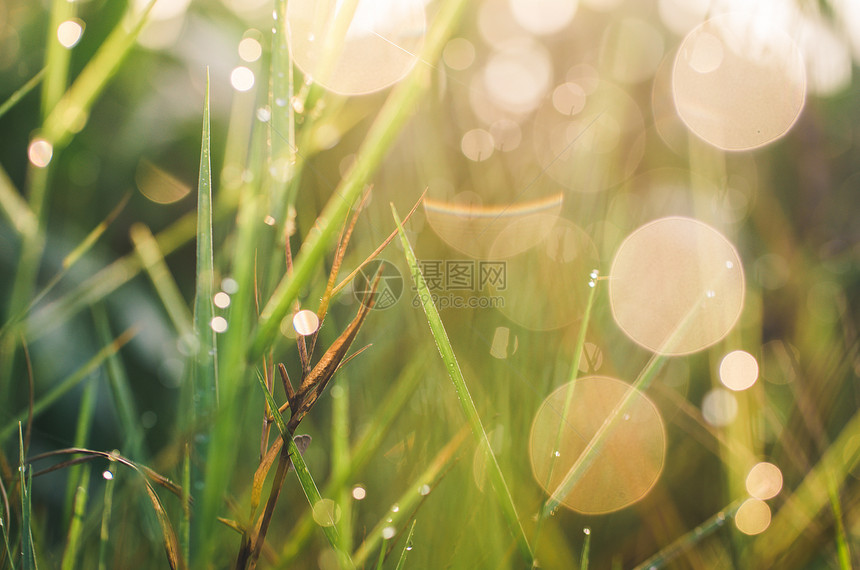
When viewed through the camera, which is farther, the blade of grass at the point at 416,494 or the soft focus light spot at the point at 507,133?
the soft focus light spot at the point at 507,133

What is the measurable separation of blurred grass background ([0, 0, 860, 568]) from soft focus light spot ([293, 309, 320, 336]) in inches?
1.0

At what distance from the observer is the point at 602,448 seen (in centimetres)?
45

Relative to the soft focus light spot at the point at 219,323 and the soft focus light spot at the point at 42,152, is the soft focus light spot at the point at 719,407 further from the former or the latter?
the soft focus light spot at the point at 42,152

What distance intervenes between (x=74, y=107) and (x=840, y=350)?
30.3 inches

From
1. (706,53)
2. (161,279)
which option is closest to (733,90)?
(706,53)

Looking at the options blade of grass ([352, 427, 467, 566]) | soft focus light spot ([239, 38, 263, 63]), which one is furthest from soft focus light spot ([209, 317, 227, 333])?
soft focus light spot ([239, 38, 263, 63])

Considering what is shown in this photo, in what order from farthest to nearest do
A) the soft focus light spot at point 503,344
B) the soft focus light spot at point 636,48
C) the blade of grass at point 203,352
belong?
the soft focus light spot at point 636,48 < the soft focus light spot at point 503,344 < the blade of grass at point 203,352

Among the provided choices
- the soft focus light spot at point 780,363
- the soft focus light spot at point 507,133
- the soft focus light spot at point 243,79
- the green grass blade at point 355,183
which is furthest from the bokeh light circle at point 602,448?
the soft focus light spot at point 243,79

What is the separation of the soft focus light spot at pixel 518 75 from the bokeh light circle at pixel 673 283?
0.28 meters

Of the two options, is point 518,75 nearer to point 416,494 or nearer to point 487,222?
point 487,222

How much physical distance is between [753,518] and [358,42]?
68 centimetres

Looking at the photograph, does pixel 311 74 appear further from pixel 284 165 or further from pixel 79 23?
pixel 79 23

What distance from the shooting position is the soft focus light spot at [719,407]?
0.51m

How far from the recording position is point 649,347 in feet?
1.86
